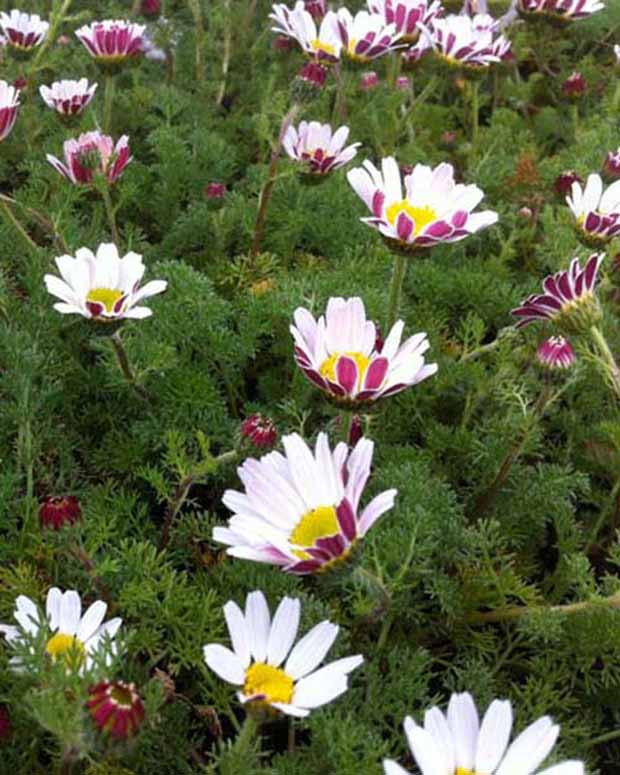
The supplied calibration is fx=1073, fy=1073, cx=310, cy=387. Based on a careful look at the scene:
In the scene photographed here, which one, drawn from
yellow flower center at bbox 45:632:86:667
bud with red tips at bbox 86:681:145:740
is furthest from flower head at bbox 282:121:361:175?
bud with red tips at bbox 86:681:145:740

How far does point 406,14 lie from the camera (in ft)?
7.14

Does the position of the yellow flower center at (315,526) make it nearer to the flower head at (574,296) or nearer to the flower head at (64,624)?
the flower head at (64,624)

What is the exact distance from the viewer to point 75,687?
37.2 inches

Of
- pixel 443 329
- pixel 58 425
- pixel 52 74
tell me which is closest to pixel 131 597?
pixel 58 425

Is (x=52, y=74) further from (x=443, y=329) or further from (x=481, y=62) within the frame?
(x=443, y=329)

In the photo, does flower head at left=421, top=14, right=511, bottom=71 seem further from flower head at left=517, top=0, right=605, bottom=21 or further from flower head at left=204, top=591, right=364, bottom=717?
flower head at left=204, top=591, right=364, bottom=717

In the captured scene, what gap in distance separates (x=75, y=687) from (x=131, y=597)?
11.1 inches

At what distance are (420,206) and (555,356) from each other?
0.29 metres

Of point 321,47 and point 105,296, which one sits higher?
point 321,47

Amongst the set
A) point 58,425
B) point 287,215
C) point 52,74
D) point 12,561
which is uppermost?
point 52,74

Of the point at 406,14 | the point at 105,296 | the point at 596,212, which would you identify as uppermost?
the point at 406,14

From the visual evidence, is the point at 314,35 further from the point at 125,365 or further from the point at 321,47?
the point at 125,365

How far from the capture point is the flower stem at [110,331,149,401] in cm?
144

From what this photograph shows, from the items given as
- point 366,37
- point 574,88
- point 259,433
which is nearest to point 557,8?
point 574,88
